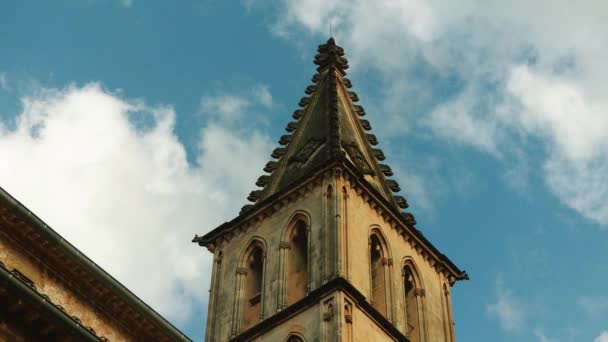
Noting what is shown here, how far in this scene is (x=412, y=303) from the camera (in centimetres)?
4497

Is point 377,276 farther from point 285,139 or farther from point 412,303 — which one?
point 285,139

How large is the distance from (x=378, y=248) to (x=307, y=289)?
4.11 metres

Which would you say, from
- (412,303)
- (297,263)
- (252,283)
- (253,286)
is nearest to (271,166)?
(252,283)

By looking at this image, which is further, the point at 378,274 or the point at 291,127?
the point at 291,127

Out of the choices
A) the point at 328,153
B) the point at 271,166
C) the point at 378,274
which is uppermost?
the point at 271,166

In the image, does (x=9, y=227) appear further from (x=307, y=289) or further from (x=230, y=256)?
(x=230, y=256)

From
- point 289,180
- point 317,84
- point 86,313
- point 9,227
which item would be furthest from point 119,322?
point 317,84

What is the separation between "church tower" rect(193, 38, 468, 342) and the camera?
4053 centimetres

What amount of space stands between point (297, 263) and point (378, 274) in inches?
110

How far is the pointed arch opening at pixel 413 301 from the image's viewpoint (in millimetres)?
43594

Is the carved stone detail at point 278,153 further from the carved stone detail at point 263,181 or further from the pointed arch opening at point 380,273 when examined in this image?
the pointed arch opening at point 380,273

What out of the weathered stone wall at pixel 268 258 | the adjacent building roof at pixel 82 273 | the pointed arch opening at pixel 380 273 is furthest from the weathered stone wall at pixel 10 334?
the pointed arch opening at pixel 380 273

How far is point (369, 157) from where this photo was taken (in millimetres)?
49594

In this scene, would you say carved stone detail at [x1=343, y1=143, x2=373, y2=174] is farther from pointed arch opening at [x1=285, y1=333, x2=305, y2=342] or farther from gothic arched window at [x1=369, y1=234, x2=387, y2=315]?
pointed arch opening at [x1=285, y1=333, x2=305, y2=342]
